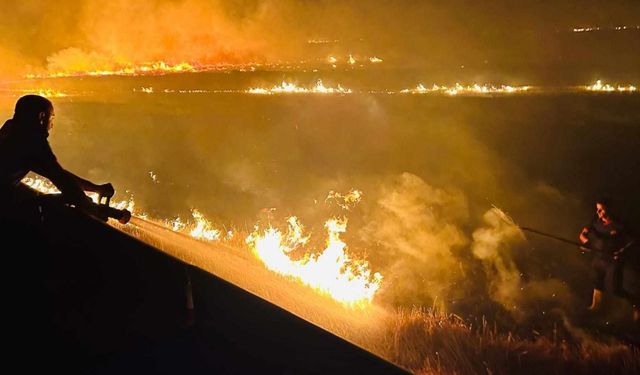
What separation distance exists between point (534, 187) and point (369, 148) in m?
5.07

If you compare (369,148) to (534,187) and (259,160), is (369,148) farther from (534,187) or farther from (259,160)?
(534,187)

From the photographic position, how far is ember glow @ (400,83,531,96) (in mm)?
15656

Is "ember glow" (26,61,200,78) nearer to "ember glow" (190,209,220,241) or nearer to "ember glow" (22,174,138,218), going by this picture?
"ember glow" (22,174,138,218)

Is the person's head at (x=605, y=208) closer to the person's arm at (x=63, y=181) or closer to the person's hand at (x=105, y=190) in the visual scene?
the person's hand at (x=105, y=190)

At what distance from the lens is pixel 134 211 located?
1245 centimetres

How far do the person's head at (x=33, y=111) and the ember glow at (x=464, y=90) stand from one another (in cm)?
1343

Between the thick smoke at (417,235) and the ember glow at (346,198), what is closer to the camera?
the thick smoke at (417,235)

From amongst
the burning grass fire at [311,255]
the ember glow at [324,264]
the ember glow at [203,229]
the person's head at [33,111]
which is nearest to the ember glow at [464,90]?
the burning grass fire at [311,255]

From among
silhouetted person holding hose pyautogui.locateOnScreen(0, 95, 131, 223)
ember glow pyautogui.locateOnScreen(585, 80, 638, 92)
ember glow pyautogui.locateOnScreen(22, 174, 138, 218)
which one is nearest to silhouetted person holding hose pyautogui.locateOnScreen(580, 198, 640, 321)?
silhouetted person holding hose pyautogui.locateOnScreen(0, 95, 131, 223)

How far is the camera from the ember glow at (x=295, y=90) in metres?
14.9

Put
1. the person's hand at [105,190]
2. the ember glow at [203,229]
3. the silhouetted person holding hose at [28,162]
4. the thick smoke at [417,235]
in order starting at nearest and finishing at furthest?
the silhouetted person holding hose at [28,162] < the person's hand at [105,190] < the thick smoke at [417,235] < the ember glow at [203,229]

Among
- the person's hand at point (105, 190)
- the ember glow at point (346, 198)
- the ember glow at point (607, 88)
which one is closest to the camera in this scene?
the person's hand at point (105, 190)

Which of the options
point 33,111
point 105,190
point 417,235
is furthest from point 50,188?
point 33,111

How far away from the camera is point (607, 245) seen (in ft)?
24.8
